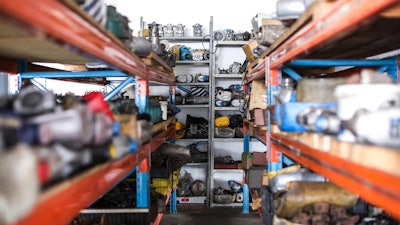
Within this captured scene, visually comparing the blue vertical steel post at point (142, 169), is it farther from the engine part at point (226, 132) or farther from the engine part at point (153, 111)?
the engine part at point (226, 132)

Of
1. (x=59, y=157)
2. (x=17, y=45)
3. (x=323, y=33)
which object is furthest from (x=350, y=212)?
(x=17, y=45)

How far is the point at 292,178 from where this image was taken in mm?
2631

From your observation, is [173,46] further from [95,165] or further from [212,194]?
[95,165]

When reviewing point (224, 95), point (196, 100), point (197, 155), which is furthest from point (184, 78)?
point (197, 155)

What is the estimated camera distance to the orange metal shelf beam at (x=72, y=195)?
95 cm

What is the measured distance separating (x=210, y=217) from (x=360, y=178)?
173 inches

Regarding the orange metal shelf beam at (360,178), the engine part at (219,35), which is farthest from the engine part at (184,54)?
the orange metal shelf beam at (360,178)

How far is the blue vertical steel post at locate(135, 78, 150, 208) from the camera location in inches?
106

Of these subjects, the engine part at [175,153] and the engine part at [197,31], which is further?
the engine part at [197,31]

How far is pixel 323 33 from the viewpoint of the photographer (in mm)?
1606

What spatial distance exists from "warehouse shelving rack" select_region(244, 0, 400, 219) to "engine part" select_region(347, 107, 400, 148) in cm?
6

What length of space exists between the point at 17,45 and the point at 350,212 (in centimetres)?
212

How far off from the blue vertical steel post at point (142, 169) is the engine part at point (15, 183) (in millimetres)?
1837

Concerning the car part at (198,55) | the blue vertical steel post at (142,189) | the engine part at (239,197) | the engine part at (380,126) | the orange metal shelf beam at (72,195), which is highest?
the car part at (198,55)
